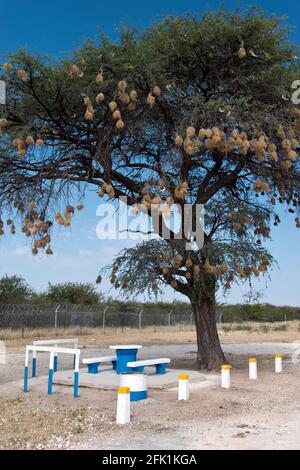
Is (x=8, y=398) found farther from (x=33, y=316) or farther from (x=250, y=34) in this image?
(x=33, y=316)

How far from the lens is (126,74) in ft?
50.6

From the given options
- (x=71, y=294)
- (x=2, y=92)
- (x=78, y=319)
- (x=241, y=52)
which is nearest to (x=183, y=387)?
(x=241, y=52)

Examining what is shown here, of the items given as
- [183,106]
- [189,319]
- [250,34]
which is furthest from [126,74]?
[189,319]

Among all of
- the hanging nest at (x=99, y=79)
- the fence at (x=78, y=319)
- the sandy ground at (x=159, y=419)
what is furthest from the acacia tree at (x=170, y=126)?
the fence at (x=78, y=319)

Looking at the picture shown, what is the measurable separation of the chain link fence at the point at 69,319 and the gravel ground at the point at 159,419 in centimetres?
2244

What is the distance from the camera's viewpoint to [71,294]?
187 feet

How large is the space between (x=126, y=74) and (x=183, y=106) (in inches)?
84.7

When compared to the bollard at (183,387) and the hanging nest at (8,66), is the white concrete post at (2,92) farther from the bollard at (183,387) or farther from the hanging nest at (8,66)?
the bollard at (183,387)

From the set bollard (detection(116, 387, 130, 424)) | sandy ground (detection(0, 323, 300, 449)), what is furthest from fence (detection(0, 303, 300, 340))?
bollard (detection(116, 387, 130, 424))

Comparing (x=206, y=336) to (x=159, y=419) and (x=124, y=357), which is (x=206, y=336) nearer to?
(x=124, y=357)

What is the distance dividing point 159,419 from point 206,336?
27.2ft

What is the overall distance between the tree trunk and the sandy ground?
8.20ft

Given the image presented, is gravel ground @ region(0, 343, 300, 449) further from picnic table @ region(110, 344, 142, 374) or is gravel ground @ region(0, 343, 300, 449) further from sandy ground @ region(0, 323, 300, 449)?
picnic table @ region(110, 344, 142, 374)

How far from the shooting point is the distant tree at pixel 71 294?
56188mm
